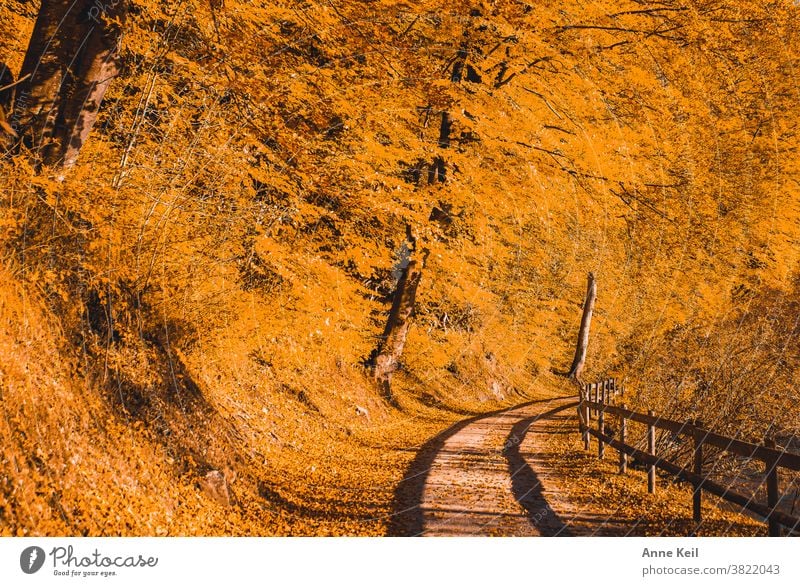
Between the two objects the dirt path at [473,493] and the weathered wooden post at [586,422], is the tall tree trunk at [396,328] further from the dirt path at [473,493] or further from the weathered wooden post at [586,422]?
the weathered wooden post at [586,422]

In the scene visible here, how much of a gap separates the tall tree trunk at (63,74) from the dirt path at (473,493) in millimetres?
6744

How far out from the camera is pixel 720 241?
65.3 feet

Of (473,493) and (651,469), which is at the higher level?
(651,469)

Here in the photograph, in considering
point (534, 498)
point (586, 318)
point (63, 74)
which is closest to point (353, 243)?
point (534, 498)

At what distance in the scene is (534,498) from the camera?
9797 mm

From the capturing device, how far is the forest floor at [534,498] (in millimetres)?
8414

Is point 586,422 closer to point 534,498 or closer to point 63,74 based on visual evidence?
point 534,498

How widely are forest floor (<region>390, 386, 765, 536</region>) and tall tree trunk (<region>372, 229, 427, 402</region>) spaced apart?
475 centimetres

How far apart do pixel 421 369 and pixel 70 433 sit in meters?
18.3

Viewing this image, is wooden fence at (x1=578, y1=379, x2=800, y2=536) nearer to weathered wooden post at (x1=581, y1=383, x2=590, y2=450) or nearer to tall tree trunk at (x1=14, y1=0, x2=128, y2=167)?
weathered wooden post at (x1=581, y1=383, x2=590, y2=450)

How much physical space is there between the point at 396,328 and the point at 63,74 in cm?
1213

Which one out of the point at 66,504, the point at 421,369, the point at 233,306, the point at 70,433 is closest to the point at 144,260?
the point at 233,306

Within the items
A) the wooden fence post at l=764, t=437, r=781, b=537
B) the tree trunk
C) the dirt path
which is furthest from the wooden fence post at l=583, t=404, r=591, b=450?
the tree trunk

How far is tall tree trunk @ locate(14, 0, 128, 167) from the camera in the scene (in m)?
8.06
